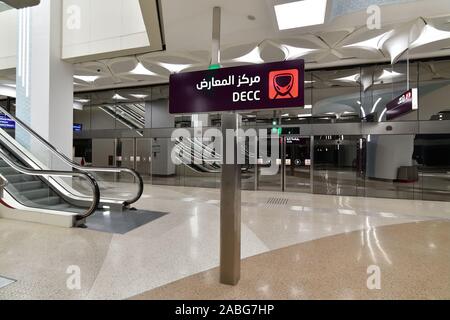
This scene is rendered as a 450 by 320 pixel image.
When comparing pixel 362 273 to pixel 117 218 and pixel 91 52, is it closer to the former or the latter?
pixel 117 218

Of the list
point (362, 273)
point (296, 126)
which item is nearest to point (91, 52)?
point (296, 126)

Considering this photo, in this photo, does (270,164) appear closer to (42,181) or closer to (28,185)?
(42,181)

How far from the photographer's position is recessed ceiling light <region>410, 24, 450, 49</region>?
16.7 feet

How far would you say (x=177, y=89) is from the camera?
2.27 m

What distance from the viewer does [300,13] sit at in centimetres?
366

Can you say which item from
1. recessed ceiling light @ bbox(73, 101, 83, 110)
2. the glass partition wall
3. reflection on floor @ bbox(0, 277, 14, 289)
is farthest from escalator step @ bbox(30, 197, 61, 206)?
recessed ceiling light @ bbox(73, 101, 83, 110)

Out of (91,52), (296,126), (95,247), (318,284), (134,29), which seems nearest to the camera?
(318,284)

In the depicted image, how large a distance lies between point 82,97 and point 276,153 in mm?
9175

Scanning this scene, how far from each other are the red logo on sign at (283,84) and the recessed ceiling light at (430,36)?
5.06 m

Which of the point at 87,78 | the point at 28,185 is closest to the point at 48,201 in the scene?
the point at 28,185

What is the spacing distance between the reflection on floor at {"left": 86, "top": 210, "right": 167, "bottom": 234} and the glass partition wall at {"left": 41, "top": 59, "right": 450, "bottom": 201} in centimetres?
409

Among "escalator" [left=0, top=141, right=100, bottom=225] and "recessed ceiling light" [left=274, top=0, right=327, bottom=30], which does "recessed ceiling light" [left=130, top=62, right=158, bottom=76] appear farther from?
"recessed ceiling light" [left=274, top=0, right=327, bottom=30]

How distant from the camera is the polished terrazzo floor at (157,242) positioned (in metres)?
2.33

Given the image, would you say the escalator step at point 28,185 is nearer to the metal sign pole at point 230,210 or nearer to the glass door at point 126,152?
the metal sign pole at point 230,210
